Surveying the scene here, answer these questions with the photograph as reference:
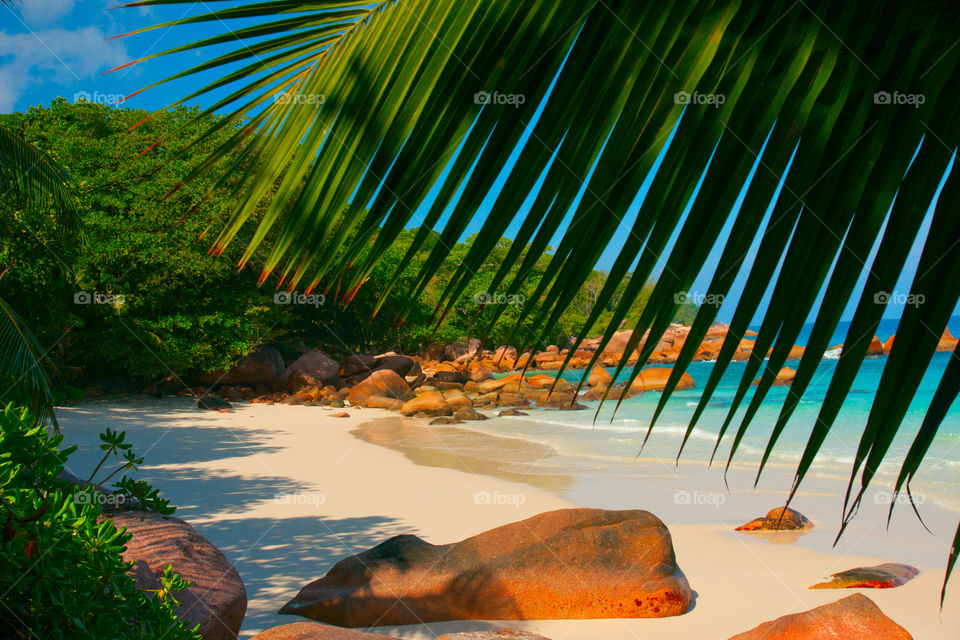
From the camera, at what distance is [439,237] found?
2.13 feet

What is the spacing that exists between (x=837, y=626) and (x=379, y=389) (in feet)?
63.8

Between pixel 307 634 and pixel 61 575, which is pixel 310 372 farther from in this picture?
pixel 61 575

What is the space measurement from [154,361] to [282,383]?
17.4ft

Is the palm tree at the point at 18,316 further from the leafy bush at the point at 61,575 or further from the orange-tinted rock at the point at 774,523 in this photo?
the orange-tinted rock at the point at 774,523

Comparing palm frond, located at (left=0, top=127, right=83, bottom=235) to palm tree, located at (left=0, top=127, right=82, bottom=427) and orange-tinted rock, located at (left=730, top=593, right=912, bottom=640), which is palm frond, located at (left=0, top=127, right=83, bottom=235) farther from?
orange-tinted rock, located at (left=730, top=593, right=912, bottom=640)

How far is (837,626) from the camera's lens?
14.2ft

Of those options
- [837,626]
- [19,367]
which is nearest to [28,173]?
[19,367]

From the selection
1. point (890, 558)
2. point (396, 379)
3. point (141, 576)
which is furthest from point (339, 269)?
point (396, 379)

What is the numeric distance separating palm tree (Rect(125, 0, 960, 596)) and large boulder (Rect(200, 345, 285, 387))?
23.8 m

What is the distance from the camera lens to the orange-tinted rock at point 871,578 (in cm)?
635

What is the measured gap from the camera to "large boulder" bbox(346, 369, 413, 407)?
72.7 feet

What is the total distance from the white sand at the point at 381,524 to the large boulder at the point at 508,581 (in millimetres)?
133

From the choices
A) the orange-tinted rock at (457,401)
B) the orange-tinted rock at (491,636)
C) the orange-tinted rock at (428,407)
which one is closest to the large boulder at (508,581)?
the orange-tinted rock at (491,636)

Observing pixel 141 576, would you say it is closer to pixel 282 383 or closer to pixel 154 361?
pixel 154 361
